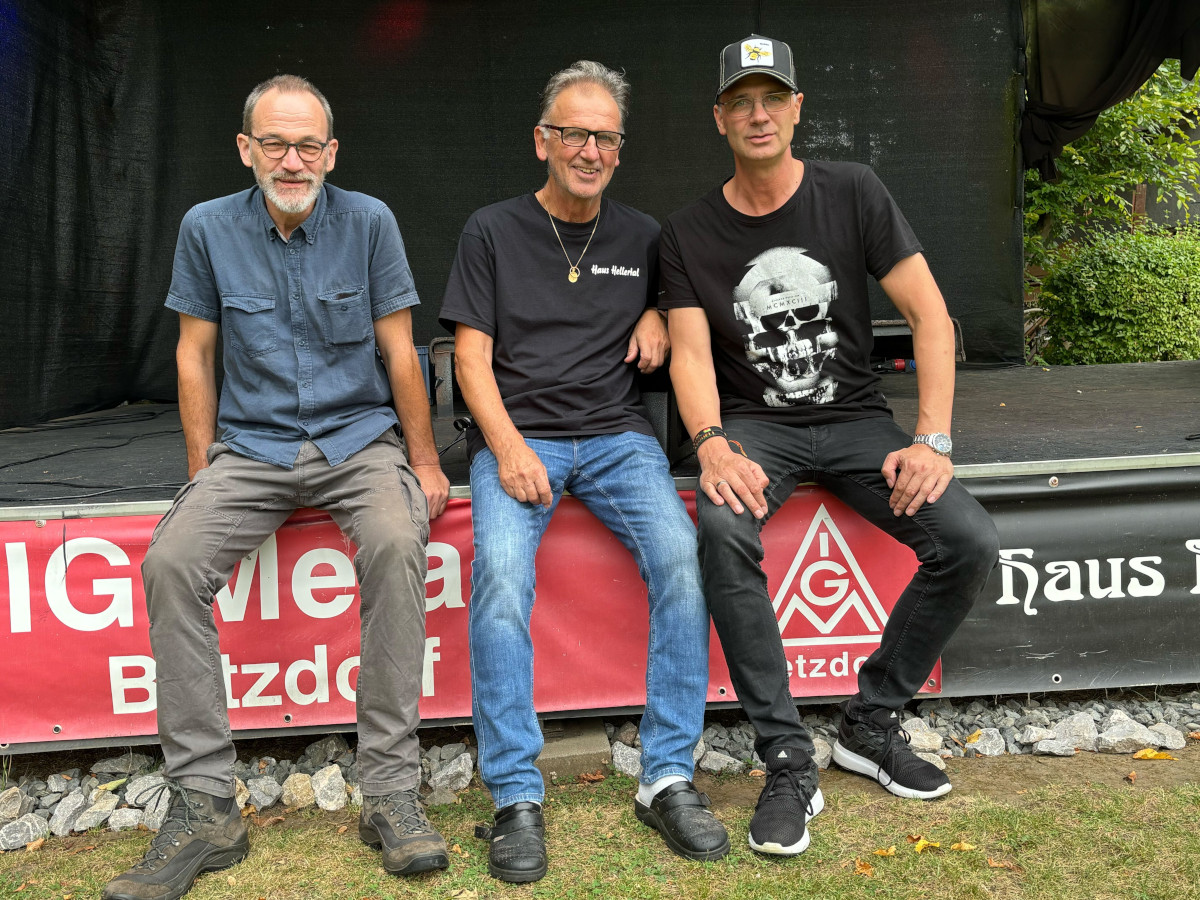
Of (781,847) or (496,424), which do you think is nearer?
(781,847)

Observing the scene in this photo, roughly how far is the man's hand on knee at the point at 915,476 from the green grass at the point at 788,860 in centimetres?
66

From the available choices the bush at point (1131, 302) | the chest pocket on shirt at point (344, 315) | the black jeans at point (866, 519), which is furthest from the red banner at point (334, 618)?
the bush at point (1131, 302)

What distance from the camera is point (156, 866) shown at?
1895 mm

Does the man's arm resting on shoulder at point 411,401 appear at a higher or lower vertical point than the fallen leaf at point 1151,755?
higher

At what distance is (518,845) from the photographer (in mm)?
1939

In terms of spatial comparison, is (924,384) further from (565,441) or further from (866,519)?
(565,441)

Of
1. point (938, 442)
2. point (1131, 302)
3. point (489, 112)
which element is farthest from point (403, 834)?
point (1131, 302)

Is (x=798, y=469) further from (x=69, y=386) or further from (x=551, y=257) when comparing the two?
(x=69, y=386)

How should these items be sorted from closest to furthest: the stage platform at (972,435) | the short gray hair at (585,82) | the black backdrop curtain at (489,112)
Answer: the short gray hair at (585,82) < the stage platform at (972,435) < the black backdrop curtain at (489,112)

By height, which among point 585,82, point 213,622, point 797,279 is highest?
point 585,82

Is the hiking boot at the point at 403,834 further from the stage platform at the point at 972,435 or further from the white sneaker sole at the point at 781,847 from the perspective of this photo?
the stage platform at the point at 972,435

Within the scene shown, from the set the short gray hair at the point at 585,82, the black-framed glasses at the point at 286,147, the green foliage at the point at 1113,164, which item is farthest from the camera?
the green foliage at the point at 1113,164

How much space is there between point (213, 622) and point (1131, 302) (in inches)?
274

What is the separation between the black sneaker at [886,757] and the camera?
7.27 feet
